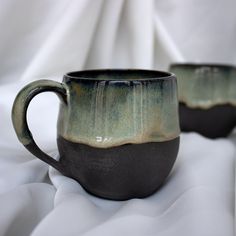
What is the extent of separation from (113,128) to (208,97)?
22 cm

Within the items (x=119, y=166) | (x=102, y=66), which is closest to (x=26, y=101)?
(x=119, y=166)

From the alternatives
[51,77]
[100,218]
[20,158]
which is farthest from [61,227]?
[51,77]

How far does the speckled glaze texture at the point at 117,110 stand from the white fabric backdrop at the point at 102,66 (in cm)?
6

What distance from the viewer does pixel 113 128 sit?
14.1 inches

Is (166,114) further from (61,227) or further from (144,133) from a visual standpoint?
(61,227)

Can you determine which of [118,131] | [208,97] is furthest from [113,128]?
[208,97]

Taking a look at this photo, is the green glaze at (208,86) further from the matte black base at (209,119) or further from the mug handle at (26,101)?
the mug handle at (26,101)

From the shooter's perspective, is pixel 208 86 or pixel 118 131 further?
pixel 208 86

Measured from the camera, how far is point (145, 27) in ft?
1.95

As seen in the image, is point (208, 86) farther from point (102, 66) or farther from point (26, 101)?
point (26, 101)

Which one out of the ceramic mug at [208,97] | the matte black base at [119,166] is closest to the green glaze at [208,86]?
the ceramic mug at [208,97]

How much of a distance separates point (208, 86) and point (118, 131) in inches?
8.8

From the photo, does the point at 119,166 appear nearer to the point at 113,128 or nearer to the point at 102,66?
the point at 113,128

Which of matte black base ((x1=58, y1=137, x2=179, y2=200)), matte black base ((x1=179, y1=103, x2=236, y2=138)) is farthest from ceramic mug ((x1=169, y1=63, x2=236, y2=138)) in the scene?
matte black base ((x1=58, y1=137, x2=179, y2=200))
